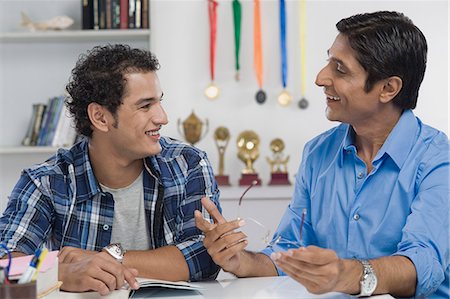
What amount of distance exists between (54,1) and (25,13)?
167mm

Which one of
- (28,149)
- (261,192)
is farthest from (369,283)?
(28,149)

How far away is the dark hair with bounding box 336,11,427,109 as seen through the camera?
218cm

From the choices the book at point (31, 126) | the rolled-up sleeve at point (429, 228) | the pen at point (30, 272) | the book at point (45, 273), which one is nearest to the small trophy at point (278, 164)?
the book at point (31, 126)

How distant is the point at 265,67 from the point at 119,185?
1939 millimetres

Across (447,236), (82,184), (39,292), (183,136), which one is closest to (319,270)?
(447,236)

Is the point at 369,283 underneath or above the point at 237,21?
underneath

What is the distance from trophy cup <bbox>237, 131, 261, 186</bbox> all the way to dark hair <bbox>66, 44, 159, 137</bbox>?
5.40 feet

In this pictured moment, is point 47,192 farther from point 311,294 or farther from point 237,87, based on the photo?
point 237,87

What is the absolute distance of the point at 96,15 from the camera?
4141 mm

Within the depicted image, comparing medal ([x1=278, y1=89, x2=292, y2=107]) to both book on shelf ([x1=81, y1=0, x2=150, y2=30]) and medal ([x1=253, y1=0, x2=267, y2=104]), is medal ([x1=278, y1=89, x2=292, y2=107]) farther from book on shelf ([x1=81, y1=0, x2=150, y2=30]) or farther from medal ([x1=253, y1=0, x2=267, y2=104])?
book on shelf ([x1=81, y1=0, x2=150, y2=30])

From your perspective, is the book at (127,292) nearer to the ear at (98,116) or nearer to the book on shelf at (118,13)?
the ear at (98,116)

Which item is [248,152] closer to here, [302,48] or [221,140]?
[221,140]

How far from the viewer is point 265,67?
4.23m

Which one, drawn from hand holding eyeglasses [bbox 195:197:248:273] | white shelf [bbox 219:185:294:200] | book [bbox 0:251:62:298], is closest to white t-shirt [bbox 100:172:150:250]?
hand holding eyeglasses [bbox 195:197:248:273]
